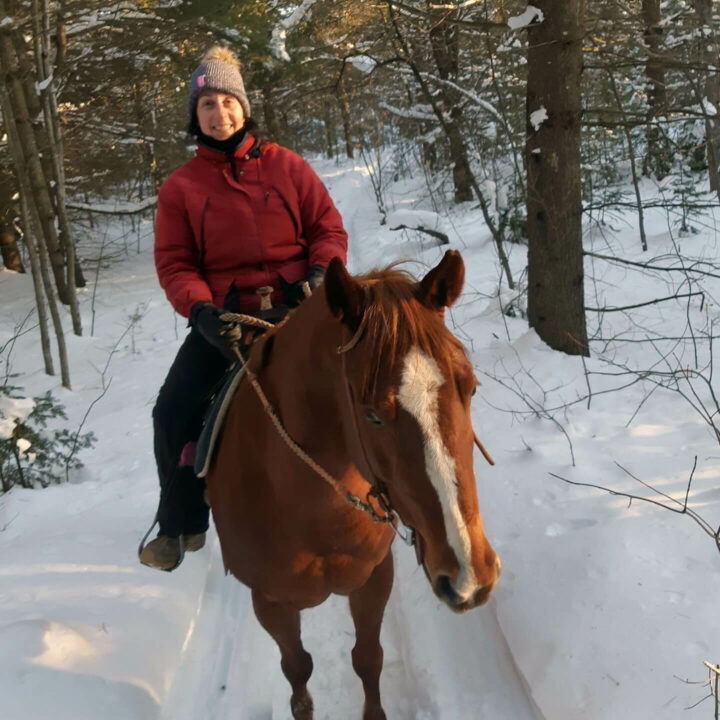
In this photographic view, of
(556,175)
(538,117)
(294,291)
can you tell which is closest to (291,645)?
(294,291)

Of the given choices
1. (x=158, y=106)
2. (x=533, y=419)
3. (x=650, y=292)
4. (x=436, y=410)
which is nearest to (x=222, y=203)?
(x=436, y=410)

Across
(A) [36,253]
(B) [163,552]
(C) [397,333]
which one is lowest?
(B) [163,552]

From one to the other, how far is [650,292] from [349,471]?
6.54 m

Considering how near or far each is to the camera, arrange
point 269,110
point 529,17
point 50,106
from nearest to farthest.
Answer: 1. point 529,17
2. point 50,106
3. point 269,110

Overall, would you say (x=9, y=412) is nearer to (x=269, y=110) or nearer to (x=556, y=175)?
(x=556, y=175)

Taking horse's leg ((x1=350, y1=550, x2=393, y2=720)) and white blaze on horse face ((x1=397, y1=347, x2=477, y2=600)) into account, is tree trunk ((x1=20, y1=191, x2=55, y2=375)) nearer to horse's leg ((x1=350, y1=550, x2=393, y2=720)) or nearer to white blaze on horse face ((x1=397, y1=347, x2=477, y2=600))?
horse's leg ((x1=350, y1=550, x2=393, y2=720))

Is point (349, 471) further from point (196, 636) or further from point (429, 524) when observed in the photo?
point (196, 636)

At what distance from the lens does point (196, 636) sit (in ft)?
10.5

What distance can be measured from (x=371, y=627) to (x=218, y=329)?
155cm

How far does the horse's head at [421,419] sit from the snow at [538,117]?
386 cm

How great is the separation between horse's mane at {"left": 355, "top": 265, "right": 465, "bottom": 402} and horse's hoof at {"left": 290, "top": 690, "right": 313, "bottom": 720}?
2.05 metres

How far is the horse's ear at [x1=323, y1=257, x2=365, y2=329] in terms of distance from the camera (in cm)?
141

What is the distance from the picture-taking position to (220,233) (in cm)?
254

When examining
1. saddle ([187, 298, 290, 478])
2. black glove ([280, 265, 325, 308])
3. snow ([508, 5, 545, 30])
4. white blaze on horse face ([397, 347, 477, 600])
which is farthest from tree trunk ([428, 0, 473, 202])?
white blaze on horse face ([397, 347, 477, 600])
